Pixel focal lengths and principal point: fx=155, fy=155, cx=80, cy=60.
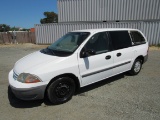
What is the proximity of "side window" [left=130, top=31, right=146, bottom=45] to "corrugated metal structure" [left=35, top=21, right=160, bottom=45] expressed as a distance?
8.54 metres

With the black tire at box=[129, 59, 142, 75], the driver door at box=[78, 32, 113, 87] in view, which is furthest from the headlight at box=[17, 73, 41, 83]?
the black tire at box=[129, 59, 142, 75]

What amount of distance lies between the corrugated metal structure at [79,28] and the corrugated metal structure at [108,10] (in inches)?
73.7

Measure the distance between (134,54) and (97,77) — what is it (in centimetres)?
172

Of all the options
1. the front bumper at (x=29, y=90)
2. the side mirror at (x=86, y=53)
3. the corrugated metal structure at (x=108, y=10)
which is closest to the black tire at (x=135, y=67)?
the side mirror at (x=86, y=53)

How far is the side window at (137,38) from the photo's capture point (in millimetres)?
5113

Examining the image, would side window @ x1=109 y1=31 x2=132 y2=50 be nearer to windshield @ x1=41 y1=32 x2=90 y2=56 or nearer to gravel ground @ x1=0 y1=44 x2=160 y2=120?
windshield @ x1=41 y1=32 x2=90 y2=56

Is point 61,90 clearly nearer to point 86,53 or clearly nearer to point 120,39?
point 86,53

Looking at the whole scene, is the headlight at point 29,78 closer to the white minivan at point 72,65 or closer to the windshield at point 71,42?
the white minivan at point 72,65

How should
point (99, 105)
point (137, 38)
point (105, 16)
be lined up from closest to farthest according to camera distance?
point (99, 105)
point (137, 38)
point (105, 16)

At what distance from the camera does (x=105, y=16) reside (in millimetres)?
15758

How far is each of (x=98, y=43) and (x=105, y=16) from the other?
1250 centimetres

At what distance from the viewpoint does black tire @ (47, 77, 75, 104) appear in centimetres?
342

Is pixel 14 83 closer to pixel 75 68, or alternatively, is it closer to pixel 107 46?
pixel 75 68

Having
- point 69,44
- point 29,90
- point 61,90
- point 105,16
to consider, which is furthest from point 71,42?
point 105,16
